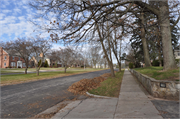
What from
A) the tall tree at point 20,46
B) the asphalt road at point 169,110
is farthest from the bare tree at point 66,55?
the asphalt road at point 169,110

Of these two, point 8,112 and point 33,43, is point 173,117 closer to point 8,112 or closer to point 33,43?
point 8,112

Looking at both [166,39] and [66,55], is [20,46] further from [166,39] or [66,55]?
[166,39]

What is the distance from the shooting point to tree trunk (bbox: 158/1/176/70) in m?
8.27

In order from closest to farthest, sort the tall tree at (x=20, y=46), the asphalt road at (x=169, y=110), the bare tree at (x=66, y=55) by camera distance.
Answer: the asphalt road at (x=169, y=110) < the tall tree at (x=20, y=46) < the bare tree at (x=66, y=55)

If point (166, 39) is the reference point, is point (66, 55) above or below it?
above

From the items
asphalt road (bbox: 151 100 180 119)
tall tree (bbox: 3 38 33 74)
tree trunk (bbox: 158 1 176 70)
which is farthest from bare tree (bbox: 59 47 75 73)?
asphalt road (bbox: 151 100 180 119)

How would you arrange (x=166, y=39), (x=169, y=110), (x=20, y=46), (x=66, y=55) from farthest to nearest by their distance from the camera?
(x=66, y=55) → (x=20, y=46) → (x=166, y=39) → (x=169, y=110)

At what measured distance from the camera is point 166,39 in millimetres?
8422

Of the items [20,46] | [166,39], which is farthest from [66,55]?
[166,39]

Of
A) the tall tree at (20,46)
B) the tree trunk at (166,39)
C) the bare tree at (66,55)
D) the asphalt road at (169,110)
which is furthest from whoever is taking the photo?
the bare tree at (66,55)

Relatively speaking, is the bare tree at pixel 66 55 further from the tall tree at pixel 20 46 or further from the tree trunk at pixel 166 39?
the tree trunk at pixel 166 39

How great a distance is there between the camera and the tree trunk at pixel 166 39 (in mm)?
8273

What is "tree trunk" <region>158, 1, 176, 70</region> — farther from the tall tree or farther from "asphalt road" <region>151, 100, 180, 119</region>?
the tall tree

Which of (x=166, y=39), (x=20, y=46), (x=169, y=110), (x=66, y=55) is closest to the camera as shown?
(x=169, y=110)
